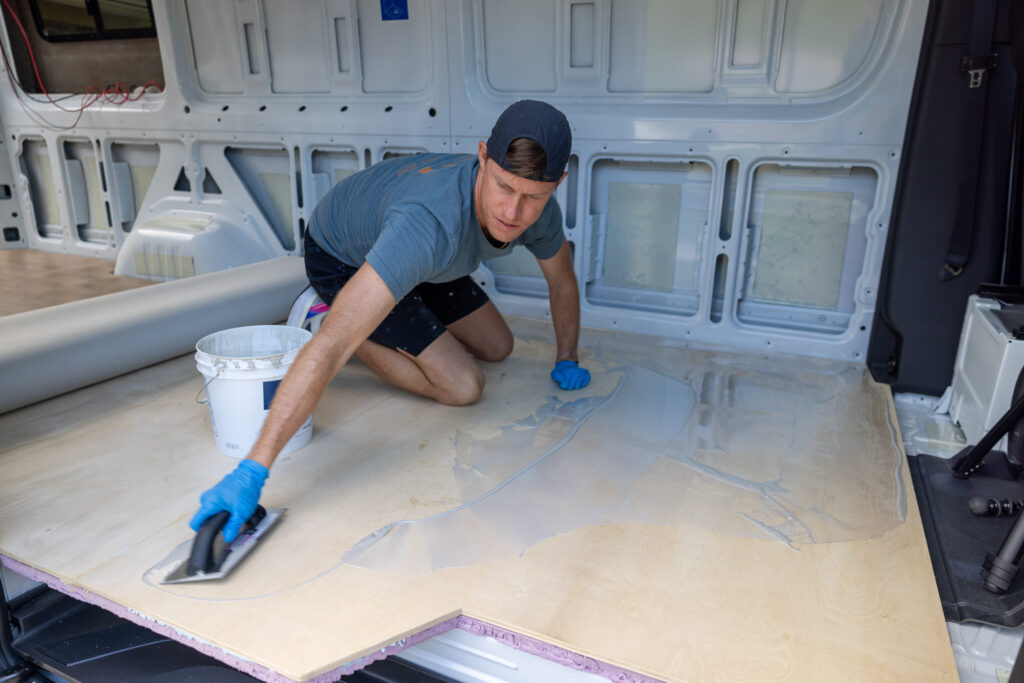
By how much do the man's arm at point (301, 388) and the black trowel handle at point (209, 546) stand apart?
0.01 meters

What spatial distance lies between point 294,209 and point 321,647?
9.22 feet

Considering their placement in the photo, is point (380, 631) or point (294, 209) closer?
point (380, 631)

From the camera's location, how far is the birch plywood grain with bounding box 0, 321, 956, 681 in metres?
1.24

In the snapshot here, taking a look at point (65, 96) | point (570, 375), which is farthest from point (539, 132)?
point (65, 96)

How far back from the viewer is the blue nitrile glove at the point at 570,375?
238 centimetres

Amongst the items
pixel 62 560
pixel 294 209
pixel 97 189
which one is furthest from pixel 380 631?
pixel 97 189

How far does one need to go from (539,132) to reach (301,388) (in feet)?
2.69

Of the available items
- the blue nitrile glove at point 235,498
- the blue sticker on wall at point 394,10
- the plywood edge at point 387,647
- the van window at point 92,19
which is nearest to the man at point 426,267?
the blue nitrile glove at point 235,498

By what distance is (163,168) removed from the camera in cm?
388

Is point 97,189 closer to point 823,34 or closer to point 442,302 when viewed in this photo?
point 442,302

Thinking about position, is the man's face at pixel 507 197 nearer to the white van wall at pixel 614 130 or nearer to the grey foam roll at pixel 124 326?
the white van wall at pixel 614 130

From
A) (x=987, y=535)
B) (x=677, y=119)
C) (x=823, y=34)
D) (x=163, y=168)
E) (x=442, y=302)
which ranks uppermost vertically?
(x=823, y=34)

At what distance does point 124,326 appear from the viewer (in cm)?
237

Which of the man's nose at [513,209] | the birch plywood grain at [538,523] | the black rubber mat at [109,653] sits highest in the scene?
the man's nose at [513,209]
